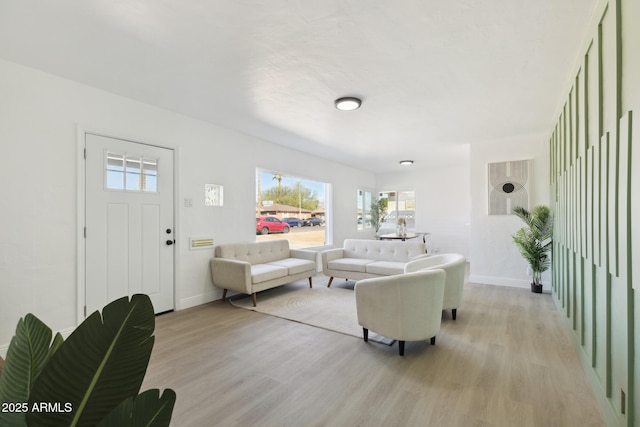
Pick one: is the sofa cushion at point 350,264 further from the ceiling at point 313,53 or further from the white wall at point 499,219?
the ceiling at point 313,53

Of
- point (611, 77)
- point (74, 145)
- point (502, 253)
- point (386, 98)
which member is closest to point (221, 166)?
point (74, 145)

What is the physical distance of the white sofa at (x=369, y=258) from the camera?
4883mm

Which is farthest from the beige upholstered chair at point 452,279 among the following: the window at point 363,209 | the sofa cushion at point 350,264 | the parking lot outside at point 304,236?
the window at point 363,209

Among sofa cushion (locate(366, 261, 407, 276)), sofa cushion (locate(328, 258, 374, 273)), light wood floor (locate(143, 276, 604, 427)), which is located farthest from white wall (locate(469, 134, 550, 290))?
sofa cushion (locate(328, 258, 374, 273))

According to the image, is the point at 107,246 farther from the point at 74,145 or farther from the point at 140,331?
the point at 140,331

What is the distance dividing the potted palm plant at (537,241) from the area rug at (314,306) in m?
2.82

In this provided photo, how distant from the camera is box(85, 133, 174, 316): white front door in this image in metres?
3.26

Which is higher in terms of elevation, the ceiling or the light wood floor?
the ceiling

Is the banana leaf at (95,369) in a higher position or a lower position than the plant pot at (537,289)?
higher

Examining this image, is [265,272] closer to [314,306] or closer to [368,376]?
[314,306]

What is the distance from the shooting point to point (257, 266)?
4.68 meters

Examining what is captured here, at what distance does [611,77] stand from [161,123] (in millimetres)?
4250

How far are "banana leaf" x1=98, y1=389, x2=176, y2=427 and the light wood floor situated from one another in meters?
1.56

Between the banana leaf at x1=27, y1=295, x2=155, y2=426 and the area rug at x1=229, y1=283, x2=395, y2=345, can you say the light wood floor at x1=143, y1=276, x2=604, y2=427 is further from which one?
the banana leaf at x1=27, y1=295, x2=155, y2=426
